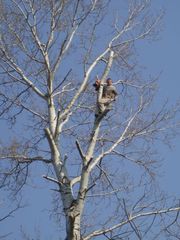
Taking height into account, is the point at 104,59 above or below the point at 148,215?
above

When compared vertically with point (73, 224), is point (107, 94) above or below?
above

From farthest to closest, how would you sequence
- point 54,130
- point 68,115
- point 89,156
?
point 68,115 < point 54,130 < point 89,156

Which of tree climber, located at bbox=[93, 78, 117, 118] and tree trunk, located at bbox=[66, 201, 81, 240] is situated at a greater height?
tree climber, located at bbox=[93, 78, 117, 118]

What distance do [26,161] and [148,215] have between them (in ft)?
6.22

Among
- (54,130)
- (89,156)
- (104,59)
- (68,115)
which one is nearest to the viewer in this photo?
(89,156)

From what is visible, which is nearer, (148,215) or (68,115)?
(148,215)

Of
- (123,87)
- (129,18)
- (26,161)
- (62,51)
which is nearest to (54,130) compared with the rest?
(26,161)

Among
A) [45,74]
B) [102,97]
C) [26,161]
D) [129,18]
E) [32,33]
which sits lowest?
[26,161]

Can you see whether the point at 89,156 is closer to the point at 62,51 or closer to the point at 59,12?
the point at 62,51

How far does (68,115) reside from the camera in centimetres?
928

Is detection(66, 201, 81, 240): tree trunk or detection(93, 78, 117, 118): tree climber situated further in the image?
detection(93, 78, 117, 118): tree climber

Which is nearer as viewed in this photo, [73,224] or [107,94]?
[73,224]

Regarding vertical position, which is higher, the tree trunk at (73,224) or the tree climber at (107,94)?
the tree climber at (107,94)

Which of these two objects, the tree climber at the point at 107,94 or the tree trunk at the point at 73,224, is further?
the tree climber at the point at 107,94
